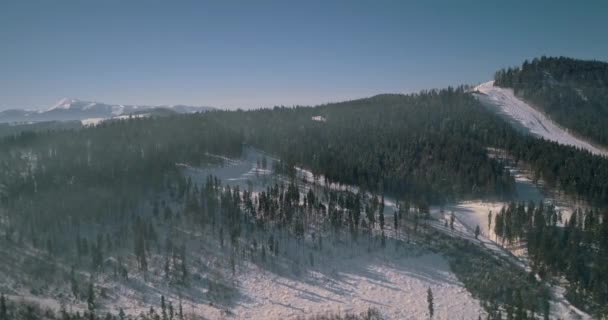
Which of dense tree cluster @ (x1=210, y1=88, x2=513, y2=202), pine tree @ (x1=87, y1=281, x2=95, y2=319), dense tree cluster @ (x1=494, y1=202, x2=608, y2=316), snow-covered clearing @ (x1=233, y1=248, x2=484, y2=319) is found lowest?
snow-covered clearing @ (x1=233, y1=248, x2=484, y2=319)

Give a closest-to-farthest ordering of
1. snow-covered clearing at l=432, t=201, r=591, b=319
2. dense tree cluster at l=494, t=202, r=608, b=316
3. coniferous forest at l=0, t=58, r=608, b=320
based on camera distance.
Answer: snow-covered clearing at l=432, t=201, r=591, b=319 → dense tree cluster at l=494, t=202, r=608, b=316 → coniferous forest at l=0, t=58, r=608, b=320

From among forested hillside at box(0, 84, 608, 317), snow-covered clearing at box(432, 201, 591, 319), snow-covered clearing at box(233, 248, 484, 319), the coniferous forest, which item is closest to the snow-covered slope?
forested hillside at box(0, 84, 608, 317)

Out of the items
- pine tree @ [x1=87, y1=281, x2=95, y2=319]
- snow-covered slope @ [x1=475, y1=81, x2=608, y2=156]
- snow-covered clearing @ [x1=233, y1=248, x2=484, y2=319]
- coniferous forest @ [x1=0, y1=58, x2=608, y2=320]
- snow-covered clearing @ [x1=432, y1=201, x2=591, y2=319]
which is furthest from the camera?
snow-covered slope @ [x1=475, y1=81, x2=608, y2=156]

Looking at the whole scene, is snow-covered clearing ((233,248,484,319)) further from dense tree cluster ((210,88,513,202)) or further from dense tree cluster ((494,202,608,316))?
dense tree cluster ((210,88,513,202))

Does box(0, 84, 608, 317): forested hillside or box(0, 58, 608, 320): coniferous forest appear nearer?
box(0, 58, 608, 320): coniferous forest

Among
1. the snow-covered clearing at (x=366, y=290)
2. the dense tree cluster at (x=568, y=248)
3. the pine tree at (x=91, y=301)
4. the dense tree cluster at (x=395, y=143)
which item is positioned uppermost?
the dense tree cluster at (x=395, y=143)

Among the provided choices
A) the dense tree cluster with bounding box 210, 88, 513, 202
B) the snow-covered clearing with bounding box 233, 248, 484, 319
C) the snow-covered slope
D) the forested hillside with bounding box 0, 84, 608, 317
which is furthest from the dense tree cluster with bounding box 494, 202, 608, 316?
the snow-covered slope

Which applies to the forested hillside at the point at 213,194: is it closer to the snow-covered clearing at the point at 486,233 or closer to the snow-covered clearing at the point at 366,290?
the snow-covered clearing at the point at 486,233

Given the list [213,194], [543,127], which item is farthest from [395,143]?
[543,127]

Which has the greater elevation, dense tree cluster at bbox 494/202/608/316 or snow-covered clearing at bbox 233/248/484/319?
dense tree cluster at bbox 494/202/608/316

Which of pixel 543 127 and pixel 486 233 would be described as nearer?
pixel 486 233

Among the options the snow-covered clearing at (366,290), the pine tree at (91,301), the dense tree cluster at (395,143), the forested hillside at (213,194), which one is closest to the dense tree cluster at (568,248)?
the forested hillside at (213,194)

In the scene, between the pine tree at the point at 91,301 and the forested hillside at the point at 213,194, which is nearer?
the pine tree at the point at 91,301

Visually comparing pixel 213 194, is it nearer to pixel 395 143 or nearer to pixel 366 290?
pixel 366 290
